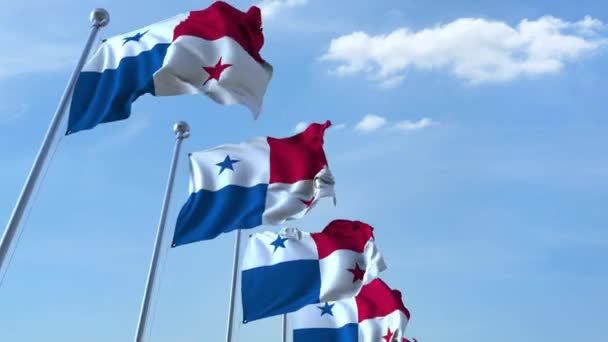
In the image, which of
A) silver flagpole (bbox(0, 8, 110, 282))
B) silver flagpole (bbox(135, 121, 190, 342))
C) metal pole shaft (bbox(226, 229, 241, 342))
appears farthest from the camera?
metal pole shaft (bbox(226, 229, 241, 342))

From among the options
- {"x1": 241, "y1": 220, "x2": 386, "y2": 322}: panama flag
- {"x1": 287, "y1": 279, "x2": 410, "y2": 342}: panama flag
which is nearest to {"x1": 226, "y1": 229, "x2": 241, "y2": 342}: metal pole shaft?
{"x1": 241, "y1": 220, "x2": 386, "y2": 322}: panama flag

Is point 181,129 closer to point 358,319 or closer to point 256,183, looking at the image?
point 256,183

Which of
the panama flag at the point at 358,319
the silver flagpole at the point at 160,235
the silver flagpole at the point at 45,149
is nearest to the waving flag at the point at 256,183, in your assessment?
the silver flagpole at the point at 160,235

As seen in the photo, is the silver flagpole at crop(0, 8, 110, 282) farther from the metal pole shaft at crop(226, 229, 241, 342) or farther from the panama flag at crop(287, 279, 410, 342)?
the panama flag at crop(287, 279, 410, 342)

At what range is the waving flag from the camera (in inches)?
547

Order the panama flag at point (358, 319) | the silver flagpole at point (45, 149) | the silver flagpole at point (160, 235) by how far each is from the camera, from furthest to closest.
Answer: the panama flag at point (358, 319) < the silver flagpole at point (160, 235) < the silver flagpole at point (45, 149)

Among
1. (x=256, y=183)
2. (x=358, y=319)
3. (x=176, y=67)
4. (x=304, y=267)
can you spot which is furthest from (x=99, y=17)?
(x=358, y=319)

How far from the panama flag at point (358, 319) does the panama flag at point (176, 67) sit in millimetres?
9962

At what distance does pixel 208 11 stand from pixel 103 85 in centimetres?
240

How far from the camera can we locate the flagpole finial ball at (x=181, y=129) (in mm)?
14398

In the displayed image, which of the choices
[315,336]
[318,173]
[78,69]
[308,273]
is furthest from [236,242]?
[78,69]

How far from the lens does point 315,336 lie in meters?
20.2

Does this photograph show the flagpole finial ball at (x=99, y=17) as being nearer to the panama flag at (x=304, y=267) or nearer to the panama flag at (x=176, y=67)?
the panama flag at (x=176, y=67)

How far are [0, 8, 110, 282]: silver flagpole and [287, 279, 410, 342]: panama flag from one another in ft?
37.4
